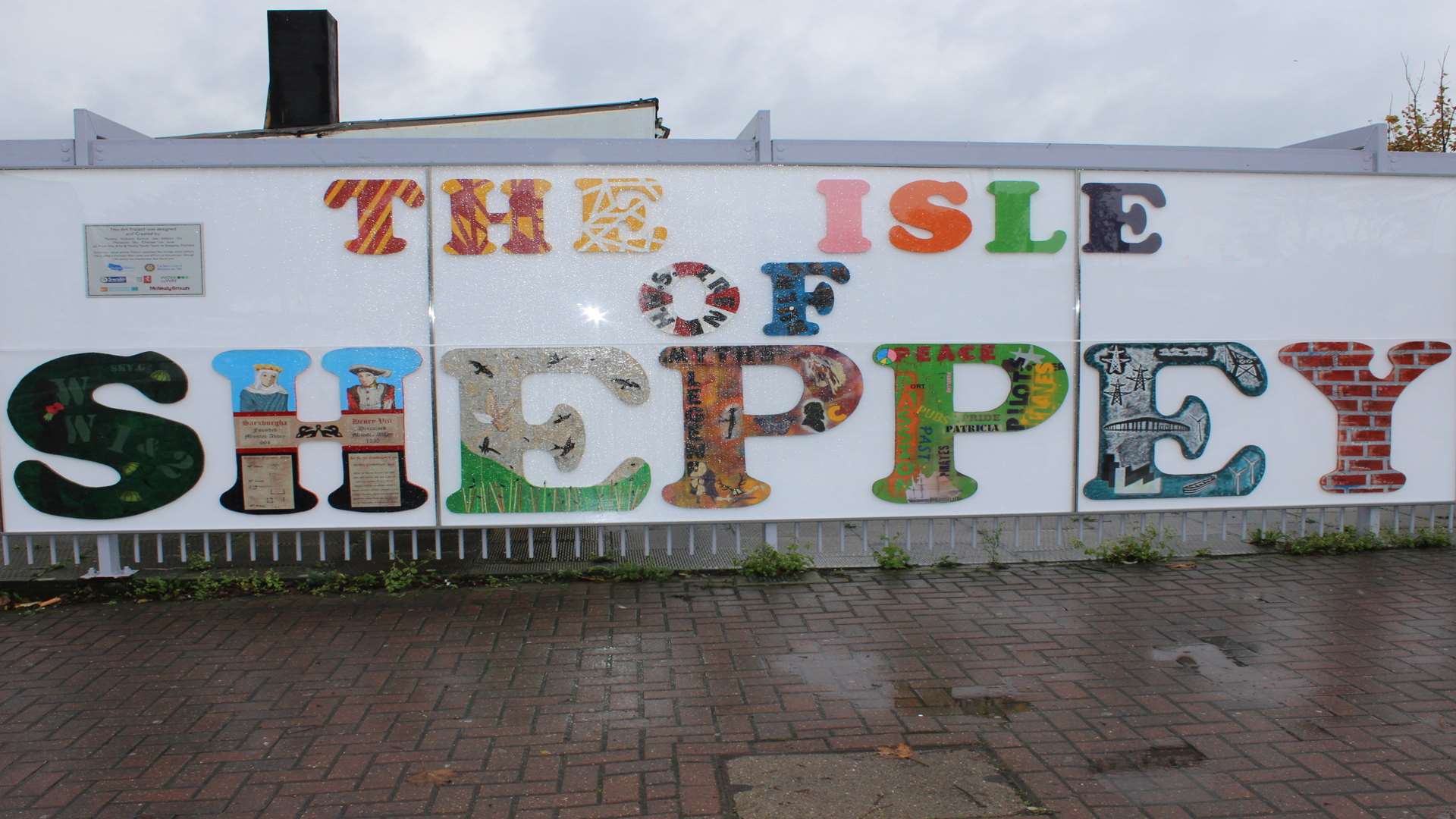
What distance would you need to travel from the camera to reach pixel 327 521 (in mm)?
6340

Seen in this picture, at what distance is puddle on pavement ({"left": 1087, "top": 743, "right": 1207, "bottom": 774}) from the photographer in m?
3.83

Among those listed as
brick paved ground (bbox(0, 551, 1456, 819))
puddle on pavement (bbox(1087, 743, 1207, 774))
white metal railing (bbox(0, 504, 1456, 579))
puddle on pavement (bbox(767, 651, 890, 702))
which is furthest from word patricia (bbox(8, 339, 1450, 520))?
puddle on pavement (bbox(1087, 743, 1207, 774))

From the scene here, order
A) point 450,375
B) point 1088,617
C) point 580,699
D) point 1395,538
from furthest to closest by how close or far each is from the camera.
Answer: point 1395,538 → point 450,375 → point 1088,617 → point 580,699

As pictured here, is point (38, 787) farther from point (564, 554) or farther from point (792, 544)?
point (792, 544)

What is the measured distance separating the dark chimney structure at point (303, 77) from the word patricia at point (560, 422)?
11829mm

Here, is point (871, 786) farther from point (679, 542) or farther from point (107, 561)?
point (107, 561)

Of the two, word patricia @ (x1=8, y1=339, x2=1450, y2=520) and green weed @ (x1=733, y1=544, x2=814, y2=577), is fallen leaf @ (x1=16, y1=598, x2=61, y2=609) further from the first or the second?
green weed @ (x1=733, y1=544, x2=814, y2=577)

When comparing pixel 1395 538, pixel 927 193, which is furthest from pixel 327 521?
pixel 1395 538

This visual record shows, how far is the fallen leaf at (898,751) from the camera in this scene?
13.0ft

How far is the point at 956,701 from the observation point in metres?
4.50

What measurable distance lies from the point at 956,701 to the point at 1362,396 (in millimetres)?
4395

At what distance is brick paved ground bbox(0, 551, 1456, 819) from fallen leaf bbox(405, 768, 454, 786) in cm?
2

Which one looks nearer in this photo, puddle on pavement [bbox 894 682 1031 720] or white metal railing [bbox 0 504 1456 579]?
puddle on pavement [bbox 894 682 1031 720]

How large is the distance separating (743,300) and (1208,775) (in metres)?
3.77
